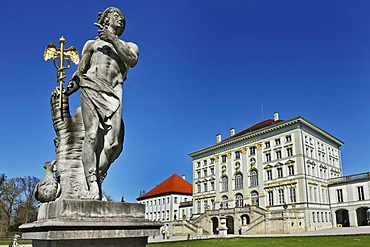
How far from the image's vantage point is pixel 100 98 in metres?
4.25

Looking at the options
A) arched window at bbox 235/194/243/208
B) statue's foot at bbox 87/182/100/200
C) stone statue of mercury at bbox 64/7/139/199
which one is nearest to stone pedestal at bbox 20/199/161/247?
statue's foot at bbox 87/182/100/200

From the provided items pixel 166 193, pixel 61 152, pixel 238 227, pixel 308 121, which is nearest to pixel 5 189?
pixel 238 227

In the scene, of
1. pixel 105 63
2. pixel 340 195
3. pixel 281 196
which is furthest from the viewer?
pixel 340 195

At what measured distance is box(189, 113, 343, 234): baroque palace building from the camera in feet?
146

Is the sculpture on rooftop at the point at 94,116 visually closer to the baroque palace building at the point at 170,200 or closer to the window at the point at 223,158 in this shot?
the window at the point at 223,158

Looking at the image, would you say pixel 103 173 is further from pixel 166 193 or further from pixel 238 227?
pixel 166 193

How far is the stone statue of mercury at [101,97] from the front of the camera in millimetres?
4156

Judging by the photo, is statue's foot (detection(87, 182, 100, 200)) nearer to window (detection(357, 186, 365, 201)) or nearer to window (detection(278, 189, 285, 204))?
window (detection(278, 189, 285, 204))

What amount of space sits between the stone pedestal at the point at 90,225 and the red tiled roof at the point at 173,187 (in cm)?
6980

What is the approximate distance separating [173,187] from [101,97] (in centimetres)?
7090

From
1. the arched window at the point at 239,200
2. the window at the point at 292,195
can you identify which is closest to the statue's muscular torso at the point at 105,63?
the window at the point at 292,195

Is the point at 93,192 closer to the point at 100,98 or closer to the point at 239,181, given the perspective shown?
the point at 100,98

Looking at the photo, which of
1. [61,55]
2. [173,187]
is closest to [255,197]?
[173,187]

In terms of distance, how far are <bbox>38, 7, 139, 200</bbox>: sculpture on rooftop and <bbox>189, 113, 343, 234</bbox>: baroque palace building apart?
131 ft
